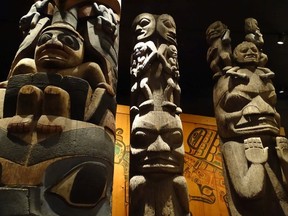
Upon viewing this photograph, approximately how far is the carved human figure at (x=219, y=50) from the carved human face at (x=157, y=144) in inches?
40.2

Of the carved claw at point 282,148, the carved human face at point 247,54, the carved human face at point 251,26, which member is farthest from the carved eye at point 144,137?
the carved human face at point 251,26

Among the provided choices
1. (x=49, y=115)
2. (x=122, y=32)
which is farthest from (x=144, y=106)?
(x=122, y=32)

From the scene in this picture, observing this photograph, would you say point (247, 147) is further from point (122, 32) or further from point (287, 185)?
point (122, 32)

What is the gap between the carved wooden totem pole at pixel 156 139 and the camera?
226cm

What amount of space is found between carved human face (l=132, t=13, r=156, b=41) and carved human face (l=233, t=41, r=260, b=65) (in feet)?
2.86

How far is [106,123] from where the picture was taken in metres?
1.76

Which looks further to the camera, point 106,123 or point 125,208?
point 125,208

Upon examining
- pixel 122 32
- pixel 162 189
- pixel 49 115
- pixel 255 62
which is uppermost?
pixel 122 32

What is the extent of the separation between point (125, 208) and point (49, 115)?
235 cm

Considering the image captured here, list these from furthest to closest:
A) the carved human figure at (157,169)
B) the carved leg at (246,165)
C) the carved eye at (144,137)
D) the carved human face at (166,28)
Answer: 1. the carved human face at (166,28)
2. the carved leg at (246,165)
3. the carved eye at (144,137)
4. the carved human figure at (157,169)

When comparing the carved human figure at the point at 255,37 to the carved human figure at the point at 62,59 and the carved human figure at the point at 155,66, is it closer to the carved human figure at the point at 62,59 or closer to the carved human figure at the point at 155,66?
the carved human figure at the point at 155,66

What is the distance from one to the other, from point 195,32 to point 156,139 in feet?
7.47

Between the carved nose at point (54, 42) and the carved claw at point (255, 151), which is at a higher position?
A: the carved nose at point (54, 42)

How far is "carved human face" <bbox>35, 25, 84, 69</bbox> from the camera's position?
189 cm
